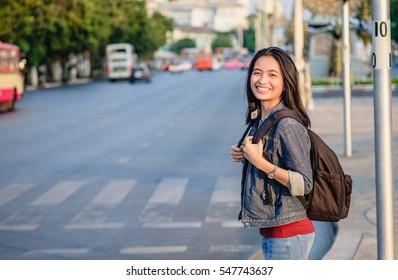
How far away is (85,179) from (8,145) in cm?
746

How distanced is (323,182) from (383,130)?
3.23ft

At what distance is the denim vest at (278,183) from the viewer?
173 inches

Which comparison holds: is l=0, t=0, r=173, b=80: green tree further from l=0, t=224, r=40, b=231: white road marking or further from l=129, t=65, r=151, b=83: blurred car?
l=0, t=224, r=40, b=231: white road marking

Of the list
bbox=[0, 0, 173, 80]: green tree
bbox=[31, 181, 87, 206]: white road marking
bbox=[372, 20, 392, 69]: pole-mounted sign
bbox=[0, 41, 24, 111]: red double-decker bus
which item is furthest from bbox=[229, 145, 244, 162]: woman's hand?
bbox=[0, 0, 173, 80]: green tree

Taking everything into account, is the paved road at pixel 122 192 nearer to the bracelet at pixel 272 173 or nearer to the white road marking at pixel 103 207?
the white road marking at pixel 103 207

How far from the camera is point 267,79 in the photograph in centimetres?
456

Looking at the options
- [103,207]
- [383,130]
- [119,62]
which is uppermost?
[383,130]

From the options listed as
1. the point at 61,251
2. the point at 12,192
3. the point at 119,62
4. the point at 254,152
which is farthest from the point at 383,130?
the point at 119,62

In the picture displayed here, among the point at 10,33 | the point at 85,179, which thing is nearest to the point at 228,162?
the point at 85,179

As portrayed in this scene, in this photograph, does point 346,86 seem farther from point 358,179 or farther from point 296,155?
point 296,155

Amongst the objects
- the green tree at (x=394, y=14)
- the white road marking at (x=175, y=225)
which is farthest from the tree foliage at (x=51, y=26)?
the white road marking at (x=175, y=225)

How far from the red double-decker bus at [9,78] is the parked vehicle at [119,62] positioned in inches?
1631

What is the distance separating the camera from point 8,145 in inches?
890
